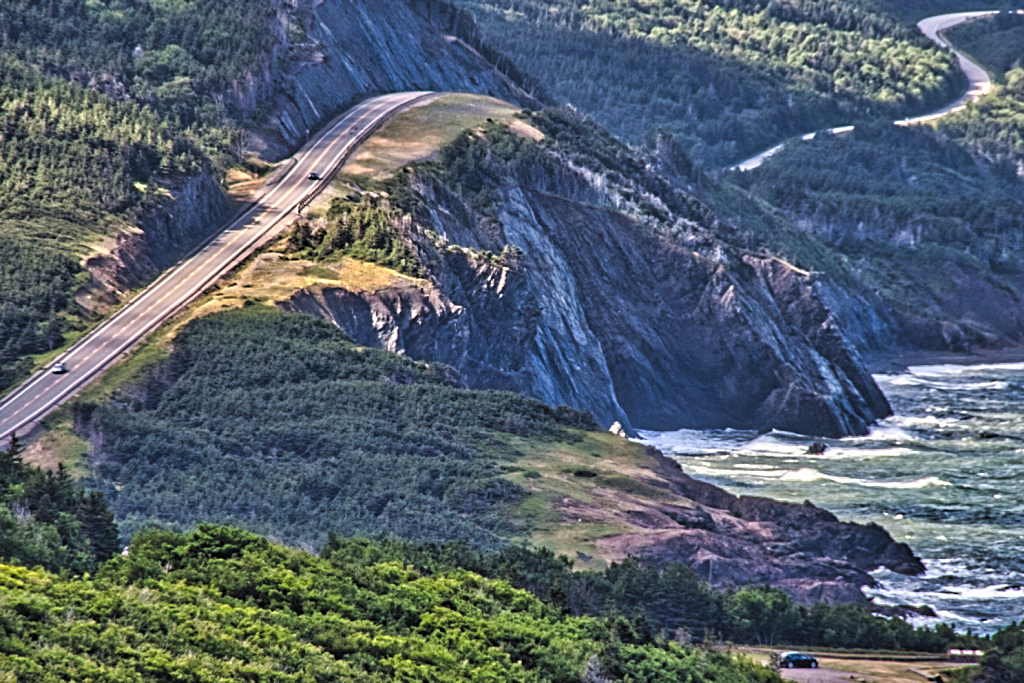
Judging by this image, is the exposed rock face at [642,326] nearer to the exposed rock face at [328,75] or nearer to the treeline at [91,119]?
the exposed rock face at [328,75]

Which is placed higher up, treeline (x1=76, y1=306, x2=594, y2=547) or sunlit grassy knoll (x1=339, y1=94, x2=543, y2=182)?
sunlit grassy knoll (x1=339, y1=94, x2=543, y2=182)

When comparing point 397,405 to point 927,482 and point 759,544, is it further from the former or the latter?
point 927,482

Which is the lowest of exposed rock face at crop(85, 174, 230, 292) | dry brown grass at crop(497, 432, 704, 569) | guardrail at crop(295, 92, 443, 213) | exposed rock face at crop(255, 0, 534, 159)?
dry brown grass at crop(497, 432, 704, 569)

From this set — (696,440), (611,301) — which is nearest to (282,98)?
(611,301)

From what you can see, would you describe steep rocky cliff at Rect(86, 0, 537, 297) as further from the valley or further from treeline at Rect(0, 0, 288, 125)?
treeline at Rect(0, 0, 288, 125)

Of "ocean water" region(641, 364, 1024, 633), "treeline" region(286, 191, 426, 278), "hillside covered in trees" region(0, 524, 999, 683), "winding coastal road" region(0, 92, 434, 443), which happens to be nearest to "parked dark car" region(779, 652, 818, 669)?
"hillside covered in trees" region(0, 524, 999, 683)

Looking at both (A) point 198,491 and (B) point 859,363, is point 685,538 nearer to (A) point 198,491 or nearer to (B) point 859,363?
(A) point 198,491

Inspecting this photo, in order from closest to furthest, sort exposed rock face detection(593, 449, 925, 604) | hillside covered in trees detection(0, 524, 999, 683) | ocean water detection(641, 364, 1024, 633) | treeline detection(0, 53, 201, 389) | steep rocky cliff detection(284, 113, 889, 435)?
1. hillside covered in trees detection(0, 524, 999, 683)
2. exposed rock face detection(593, 449, 925, 604)
3. ocean water detection(641, 364, 1024, 633)
4. treeline detection(0, 53, 201, 389)
5. steep rocky cliff detection(284, 113, 889, 435)
